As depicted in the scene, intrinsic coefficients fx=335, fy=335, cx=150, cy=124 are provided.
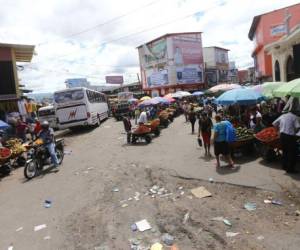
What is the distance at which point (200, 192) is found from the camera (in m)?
7.57

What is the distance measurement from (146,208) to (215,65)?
62.2 metres

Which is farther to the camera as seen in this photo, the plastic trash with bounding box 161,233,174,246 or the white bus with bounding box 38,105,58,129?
the white bus with bounding box 38,105,58,129

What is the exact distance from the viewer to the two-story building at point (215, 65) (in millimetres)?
62188

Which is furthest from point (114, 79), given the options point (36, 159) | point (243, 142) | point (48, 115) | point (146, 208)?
point (146, 208)

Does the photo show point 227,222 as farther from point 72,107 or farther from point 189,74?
point 189,74

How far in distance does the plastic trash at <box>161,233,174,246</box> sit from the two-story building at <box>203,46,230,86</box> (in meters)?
56.5

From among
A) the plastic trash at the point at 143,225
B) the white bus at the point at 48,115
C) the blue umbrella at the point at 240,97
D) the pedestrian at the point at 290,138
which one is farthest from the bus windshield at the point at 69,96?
the plastic trash at the point at 143,225

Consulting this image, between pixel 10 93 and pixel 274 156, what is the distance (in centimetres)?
1979

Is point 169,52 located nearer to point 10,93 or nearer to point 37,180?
point 10,93

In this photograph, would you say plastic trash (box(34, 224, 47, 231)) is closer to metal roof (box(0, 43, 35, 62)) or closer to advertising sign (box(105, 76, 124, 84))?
metal roof (box(0, 43, 35, 62))

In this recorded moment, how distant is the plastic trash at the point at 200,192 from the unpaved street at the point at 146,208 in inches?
6.2

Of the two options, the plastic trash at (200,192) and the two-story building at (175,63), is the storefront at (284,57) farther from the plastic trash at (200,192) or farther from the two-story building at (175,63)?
the two-story building at (175,63)

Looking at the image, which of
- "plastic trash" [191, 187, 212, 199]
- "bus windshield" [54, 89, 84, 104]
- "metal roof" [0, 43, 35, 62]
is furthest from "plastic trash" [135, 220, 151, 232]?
"metal roof" [0, 43, 35, 62]

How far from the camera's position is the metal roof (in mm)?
23531
